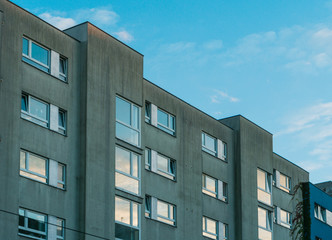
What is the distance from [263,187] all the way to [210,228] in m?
6.20

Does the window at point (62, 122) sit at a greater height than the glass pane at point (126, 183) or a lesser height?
greater

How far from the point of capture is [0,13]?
95.3 ft

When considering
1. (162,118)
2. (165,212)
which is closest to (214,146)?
(162,118)

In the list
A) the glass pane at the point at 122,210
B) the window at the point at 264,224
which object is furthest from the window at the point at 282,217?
the glass pane at the point at 122,210

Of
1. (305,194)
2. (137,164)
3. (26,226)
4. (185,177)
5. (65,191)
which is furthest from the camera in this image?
(305,194)

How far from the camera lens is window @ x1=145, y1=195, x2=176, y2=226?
116 feet

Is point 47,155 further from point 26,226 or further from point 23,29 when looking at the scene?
point 23,29

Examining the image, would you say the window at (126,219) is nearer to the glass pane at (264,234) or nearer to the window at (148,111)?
the window at (148,111)

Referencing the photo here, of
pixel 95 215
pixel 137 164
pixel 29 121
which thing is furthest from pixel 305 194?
pixel 29 121

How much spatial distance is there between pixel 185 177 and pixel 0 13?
13.5 m

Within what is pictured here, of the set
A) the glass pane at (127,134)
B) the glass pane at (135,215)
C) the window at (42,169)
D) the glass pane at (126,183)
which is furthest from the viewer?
the glass pane at (127,134)

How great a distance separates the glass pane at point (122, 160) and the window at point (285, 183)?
16.0 metres

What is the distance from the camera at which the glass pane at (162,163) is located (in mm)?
36781

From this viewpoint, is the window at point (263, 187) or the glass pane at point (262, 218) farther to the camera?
the window at point (263, 187)
